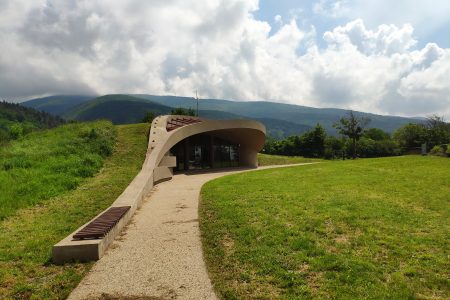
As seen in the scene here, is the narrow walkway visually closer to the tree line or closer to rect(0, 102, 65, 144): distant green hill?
the tree line

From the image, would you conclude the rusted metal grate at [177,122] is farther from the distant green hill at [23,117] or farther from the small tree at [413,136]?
the distant green hill at [23,117]

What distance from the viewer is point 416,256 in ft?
22.1

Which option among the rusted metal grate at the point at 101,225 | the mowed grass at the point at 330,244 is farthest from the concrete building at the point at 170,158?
the mowed grass at the point at 330,244

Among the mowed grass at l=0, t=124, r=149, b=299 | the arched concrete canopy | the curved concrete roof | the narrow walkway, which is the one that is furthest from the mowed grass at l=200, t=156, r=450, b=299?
the arched concrete canopy

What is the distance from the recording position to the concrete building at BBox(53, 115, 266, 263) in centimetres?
777

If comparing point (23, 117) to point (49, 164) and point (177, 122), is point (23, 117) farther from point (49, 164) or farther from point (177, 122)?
point (49, 164)

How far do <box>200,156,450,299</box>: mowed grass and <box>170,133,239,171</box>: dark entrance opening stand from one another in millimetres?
18907

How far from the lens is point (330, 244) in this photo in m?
7.59

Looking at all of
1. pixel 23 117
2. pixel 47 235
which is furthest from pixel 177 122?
pixel 23 117

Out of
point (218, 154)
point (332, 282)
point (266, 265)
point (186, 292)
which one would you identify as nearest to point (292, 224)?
point (266, 265)

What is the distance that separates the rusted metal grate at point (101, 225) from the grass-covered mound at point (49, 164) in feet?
12.0

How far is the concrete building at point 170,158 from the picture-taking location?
7.77 m

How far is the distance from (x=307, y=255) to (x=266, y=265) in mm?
947

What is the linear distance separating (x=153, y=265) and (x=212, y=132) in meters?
27.5
